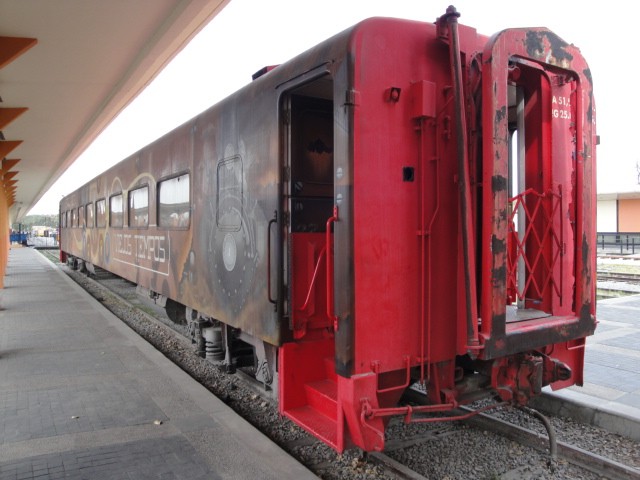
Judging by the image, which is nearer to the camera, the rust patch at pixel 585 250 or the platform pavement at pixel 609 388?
the rust patch at pixel 585 250

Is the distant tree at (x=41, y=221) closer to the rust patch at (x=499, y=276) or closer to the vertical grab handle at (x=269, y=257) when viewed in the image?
the vertical grab handle at (x=269, y=257)

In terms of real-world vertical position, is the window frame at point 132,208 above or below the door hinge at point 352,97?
below

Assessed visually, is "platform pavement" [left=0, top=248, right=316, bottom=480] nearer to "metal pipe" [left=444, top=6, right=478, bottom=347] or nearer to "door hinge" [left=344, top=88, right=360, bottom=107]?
"metal pipe" [left=444, top=6, right=478, bottom=347]

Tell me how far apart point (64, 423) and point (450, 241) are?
3.76m

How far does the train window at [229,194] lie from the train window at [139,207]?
3.47m

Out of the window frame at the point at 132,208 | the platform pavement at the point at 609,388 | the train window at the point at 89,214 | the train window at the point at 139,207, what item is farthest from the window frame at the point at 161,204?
the train window at the point at 89,214

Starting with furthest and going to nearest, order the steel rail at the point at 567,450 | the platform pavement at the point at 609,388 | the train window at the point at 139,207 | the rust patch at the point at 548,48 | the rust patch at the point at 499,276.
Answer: the train window at the point at 139,207, the platform pavement at the point at 609,388, the steel rail at the point at 567,450, the rust patch at the point at 548,48, the rust patch at the point at 499,276

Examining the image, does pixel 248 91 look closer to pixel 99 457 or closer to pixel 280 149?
pixel 280 149

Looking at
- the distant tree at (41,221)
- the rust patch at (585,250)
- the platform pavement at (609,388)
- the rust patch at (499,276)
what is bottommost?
the platform pavement at (609,388)

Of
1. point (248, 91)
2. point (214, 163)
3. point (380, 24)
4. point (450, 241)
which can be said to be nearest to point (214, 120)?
point (214, 163)

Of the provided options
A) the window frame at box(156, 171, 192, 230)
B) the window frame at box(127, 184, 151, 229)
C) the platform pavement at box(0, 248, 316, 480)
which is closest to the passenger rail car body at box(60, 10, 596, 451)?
the platform pavement at box(0, 248, 316, 480)

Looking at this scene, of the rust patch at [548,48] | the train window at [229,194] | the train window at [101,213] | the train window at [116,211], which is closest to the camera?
the rust patch at [548,48]

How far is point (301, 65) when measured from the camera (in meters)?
3.69

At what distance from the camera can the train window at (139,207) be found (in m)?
8.17
